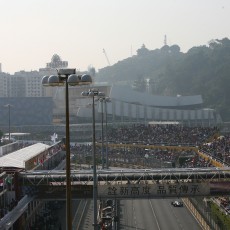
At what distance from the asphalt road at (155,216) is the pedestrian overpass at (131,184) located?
356 inches

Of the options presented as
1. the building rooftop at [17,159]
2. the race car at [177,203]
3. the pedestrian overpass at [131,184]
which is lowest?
the race car at [177,203]

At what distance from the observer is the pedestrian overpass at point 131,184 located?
32.7 meters

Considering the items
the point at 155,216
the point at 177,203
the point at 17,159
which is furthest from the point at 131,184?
the point at 177,203

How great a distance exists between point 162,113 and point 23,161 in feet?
317

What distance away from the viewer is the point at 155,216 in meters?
46.5

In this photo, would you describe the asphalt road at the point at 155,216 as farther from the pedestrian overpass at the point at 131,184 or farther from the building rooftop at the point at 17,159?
the building rooftop at the point at 17,159

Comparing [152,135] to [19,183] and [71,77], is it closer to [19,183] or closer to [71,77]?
[19,183]

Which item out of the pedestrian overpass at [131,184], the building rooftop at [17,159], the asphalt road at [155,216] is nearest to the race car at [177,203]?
the asphalt road at [155,216]

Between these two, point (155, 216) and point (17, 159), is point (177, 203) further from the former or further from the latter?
point (17, 159)

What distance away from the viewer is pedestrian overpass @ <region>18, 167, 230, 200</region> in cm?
3272

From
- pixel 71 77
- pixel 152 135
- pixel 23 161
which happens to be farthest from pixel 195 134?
pixel 71 77

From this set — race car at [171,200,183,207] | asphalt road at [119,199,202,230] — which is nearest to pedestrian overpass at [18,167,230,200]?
asphalt road at [119,199,202,230]

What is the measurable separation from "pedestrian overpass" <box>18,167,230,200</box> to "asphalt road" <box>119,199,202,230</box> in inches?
356

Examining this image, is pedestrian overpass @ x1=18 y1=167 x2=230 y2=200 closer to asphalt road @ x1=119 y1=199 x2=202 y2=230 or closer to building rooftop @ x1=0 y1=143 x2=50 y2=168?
building rooftop @ x1=0 y1=143 x2=50 y2=168
